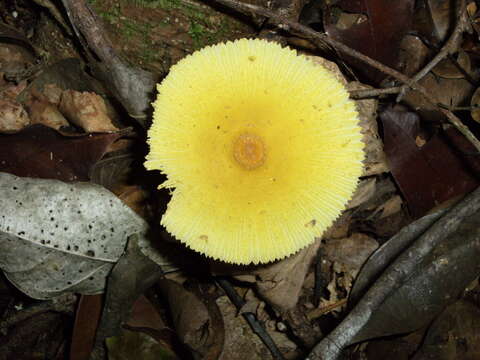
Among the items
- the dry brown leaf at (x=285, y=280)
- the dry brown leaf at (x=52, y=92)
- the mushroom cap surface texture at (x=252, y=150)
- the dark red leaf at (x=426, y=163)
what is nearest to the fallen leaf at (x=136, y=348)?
the dry brown leaf at (x=285, y=280)

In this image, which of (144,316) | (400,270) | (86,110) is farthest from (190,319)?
(86,110)

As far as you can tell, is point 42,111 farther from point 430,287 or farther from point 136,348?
point 430,287

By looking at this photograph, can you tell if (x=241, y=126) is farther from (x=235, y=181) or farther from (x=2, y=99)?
(x=2, y=99)

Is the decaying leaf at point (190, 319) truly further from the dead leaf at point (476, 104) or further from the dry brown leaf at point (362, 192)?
the dead leaf at point (476, 104)

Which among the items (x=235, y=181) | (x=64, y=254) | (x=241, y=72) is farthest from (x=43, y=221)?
(x=241, y=72)

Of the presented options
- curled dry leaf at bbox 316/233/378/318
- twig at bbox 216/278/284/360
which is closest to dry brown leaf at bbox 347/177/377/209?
curled dry leaf at bbox 316/233/378/318

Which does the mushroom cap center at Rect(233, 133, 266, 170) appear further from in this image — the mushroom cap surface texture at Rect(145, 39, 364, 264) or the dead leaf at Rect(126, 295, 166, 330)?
the dead leaf at Rect(126, 295, 166, 330)
